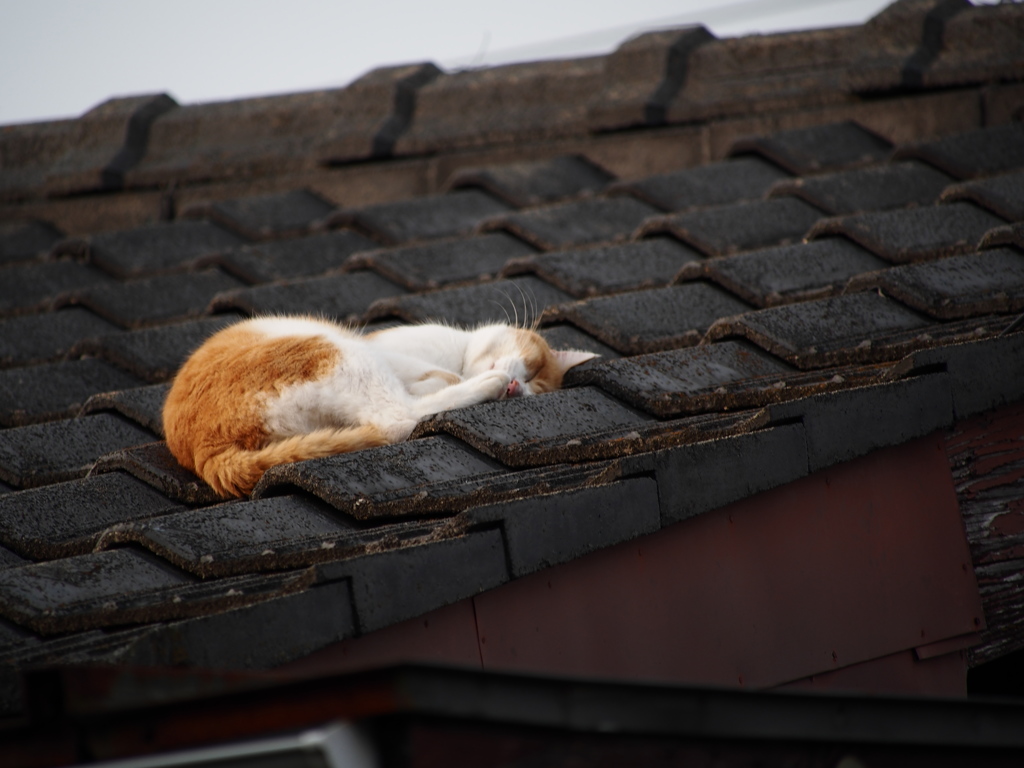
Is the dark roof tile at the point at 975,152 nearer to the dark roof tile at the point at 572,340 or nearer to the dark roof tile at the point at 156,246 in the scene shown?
the dark roof tile at the point at 572,340

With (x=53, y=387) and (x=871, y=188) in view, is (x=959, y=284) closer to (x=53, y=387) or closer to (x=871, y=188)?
(x=871, y=188)

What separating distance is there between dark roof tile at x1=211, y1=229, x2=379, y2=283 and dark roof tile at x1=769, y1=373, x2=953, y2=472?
8.83ft

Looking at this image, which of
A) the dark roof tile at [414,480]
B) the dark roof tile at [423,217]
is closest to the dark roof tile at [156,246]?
the dark roof tile at [423,217]

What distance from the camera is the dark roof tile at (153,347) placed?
3500 mm

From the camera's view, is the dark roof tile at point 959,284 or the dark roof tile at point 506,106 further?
the dark roof tile at point 506,106

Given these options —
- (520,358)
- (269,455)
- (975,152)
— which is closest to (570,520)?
(269,455)

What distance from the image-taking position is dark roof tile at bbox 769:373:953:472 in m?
2.08

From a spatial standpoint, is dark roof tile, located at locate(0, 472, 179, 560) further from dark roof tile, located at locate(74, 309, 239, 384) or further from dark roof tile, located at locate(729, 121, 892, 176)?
dark roof tile, located at locate(729, 121, 892, 176)

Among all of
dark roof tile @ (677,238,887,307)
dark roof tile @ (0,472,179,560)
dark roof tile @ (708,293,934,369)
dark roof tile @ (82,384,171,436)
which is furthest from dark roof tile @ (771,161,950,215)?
dark roof tile @ (0,472,179,560)

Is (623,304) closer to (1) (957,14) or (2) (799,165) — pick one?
(2) (799,165)

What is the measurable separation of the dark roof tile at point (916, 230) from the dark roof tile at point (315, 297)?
1.57 m

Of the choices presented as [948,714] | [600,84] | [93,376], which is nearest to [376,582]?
[948,714]

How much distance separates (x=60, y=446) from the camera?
2834mm

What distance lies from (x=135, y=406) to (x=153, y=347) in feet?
2.06
